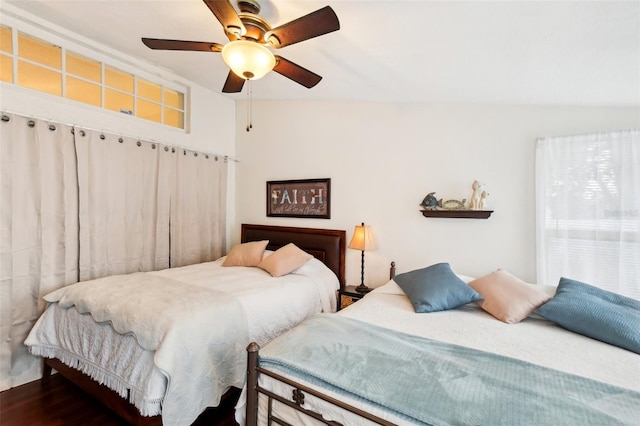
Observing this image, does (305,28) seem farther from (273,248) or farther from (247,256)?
(273,248)

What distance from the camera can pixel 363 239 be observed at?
9.81 ft

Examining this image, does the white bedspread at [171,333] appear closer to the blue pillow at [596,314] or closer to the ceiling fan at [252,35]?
the ceiling fan at [252,35]

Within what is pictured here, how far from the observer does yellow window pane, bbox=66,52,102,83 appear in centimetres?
272

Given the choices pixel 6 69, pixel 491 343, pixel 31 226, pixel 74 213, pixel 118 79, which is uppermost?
pixel 118 79

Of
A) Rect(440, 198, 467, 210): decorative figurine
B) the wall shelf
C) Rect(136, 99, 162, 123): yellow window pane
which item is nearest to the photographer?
the wall shelf

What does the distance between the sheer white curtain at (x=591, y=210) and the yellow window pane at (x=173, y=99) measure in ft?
12.3

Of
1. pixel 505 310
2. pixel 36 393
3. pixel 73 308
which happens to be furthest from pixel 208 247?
A: pixel 505 310

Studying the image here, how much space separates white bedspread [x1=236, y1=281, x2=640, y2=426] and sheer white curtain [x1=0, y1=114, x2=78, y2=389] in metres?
2.16

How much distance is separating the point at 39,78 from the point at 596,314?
4350 millimetres

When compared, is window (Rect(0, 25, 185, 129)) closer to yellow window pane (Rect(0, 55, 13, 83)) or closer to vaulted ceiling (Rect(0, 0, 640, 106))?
yellow window pane (Rect(0, 55, 13, 83))

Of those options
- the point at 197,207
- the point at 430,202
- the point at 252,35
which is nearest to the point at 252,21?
the point at 252,35

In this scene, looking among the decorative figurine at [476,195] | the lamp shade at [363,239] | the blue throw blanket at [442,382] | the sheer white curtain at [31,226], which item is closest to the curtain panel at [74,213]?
the sheer white curtain at [31,226]

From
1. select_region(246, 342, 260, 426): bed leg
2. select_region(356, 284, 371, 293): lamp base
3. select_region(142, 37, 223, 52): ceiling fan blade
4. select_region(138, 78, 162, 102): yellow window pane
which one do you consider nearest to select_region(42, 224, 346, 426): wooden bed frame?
select_region(356, 284, 371, 293): lamp base

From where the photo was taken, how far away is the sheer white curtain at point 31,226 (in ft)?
7.58
